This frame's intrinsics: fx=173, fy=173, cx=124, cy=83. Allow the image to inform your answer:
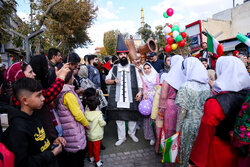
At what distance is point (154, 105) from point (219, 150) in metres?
2.00

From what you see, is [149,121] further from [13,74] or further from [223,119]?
[13,74]

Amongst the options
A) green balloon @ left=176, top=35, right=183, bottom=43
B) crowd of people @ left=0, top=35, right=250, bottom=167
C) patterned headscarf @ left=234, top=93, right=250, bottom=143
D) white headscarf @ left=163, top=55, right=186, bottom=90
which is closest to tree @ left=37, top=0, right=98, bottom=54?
green balloon @ left=176, top=35, right=183, bottom=43

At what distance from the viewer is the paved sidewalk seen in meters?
3.28

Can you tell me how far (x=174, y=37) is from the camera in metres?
6.08

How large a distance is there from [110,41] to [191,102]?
35.1 metres

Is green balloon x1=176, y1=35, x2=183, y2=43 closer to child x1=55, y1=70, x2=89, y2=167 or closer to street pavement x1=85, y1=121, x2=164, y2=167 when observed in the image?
street pavement x1=85, y1=121, x2=164, y2=167

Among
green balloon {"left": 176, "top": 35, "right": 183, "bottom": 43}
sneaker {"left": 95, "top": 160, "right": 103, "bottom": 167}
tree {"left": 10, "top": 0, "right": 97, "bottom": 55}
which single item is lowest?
sneaker {"left": 95, "top": 160, "right": 103, "bottom": 167}

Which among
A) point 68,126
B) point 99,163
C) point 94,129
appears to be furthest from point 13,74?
point 99,163

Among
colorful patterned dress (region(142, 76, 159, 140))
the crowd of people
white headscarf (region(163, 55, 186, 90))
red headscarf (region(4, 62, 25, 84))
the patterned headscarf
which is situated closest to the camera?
the patterned headscarf

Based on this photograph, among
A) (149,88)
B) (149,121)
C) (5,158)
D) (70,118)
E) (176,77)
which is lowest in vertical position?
(149,121)

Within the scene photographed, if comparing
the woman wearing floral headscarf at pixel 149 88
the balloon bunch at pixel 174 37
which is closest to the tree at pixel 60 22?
the balloon bunch at pixel 174 37

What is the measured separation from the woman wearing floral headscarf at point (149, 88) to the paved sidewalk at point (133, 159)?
40 centimetres

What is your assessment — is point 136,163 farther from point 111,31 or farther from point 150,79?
point 111,31

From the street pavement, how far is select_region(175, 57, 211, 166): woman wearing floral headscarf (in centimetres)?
110
